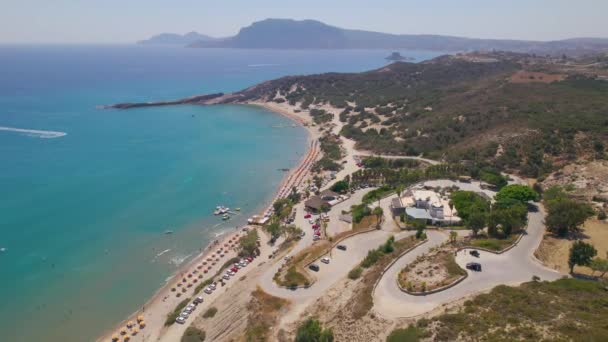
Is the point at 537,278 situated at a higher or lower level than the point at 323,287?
higher

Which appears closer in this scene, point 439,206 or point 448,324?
point 448,324

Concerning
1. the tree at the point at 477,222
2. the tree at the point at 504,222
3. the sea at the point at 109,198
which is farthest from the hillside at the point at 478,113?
the tree at the point at 477,222

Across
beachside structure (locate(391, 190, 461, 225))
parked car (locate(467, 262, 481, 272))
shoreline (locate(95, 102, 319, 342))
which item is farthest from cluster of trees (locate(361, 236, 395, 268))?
shoreline (locate(95, 102, 319, 342))

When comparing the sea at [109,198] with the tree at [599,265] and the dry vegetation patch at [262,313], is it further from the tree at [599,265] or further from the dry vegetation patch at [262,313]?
the tree at [599,265]

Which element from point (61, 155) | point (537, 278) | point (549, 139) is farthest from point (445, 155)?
point (61, 155)

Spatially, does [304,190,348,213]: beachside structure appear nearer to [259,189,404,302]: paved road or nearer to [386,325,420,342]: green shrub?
[259,189,404,302]: paved road

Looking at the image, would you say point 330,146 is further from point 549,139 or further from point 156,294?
point 156,294

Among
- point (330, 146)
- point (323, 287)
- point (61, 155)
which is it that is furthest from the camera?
point (330, 146)
